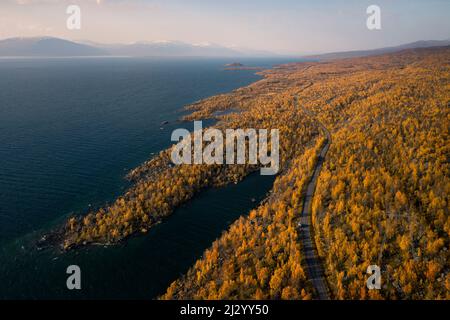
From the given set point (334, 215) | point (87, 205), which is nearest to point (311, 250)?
point (334, 215)

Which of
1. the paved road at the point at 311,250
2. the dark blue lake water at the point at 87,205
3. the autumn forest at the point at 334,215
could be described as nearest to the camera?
the paved road at the point at 311,250

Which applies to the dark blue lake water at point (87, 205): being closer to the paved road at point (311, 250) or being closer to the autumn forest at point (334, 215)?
the autumn forest at point (334, 215)

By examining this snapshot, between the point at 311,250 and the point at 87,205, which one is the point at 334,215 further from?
the point at 87,205

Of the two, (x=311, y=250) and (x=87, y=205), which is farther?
(x=87, y=205)

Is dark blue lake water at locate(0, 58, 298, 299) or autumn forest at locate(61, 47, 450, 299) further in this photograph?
dark blue lake water at locate(0, 58, 298, 299)

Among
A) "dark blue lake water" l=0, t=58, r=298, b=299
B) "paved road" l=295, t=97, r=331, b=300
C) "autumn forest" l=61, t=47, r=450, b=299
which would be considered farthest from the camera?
"dark blue lake water" l=0, t=58, r=298, b=299

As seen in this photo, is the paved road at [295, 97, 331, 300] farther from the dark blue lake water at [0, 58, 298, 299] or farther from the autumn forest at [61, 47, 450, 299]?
the dark blue lake water at [0, 58, 298, 299]

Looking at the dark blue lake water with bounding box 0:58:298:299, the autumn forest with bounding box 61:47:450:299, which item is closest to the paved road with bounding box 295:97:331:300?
the autumn forest with bounding box 61:47:450:299

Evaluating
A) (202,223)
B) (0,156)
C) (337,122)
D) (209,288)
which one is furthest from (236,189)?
(0,156)

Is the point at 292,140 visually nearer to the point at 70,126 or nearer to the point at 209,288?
the point at 209,288

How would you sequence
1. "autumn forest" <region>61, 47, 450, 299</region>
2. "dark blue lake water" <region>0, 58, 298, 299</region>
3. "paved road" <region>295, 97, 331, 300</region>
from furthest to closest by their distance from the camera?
"dark blue lake water" <region>0, 58, 298, 299</region>
"autumn forest" <region>61, 47, 450, 299</region>
"paved road" <region>295, 97, 331, 300</region>

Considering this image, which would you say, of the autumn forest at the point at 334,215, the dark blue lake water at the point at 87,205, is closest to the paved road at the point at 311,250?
the autumn forest at the point at 334,215

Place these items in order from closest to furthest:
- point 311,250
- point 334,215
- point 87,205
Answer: point 311,250 < point 334,215 < point 87,205
